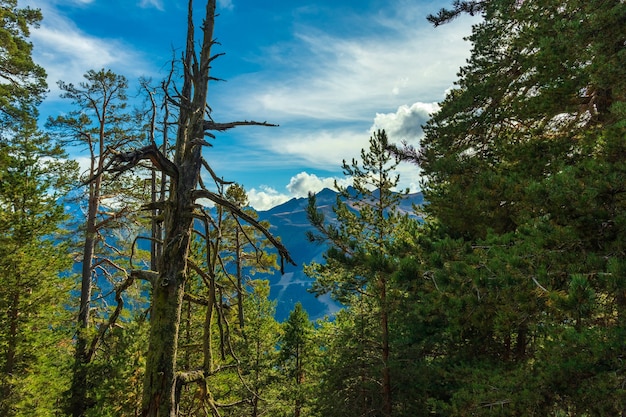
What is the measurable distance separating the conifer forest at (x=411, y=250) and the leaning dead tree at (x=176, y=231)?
0.02m

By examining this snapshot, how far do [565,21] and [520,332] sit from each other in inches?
300

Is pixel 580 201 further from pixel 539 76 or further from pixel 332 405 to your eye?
pixel 332 405

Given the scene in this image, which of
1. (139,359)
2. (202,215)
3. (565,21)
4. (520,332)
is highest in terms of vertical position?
(565,21)

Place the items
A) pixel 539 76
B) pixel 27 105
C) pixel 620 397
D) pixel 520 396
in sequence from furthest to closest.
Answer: pixel 27 105
pixel 539 76
pixel 520 396
pixel 620 397

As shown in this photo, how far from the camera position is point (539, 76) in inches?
300

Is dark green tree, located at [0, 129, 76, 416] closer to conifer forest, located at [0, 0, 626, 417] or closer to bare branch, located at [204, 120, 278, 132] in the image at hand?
conifer forest, located at [0, 0, 626, 417]

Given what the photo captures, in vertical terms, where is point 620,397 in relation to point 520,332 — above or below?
above

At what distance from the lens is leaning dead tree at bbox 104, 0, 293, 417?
3432mm

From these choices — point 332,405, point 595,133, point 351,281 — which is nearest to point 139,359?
point 332,405

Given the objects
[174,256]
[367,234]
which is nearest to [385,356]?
[367,234]

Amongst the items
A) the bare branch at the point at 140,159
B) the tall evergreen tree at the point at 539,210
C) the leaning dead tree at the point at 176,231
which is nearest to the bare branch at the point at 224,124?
the leaning dead tree at the point at 176,231

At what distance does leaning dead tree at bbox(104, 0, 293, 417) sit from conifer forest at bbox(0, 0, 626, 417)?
2cm

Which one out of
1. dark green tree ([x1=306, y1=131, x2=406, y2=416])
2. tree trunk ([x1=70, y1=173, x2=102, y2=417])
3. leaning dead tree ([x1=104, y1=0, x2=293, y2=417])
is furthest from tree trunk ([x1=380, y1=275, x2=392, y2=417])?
tree trunk ([x1=70, y1=173, x2=102, y2=417])

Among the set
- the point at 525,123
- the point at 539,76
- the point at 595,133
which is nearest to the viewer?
the point at 595,133
